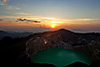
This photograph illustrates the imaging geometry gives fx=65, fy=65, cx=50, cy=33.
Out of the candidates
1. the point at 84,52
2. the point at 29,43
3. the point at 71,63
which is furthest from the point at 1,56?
the point at 84,52

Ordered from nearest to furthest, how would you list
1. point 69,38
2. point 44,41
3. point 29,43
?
point 29,43, point 44,41, point 69,38

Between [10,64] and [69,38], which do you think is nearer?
[10,64]

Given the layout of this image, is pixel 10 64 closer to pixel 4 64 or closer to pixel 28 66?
pixel 4 64

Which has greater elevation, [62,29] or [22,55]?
[62,29]

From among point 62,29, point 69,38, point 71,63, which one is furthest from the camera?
point 62,29

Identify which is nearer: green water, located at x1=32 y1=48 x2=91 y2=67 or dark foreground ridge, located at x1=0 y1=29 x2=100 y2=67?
green water, located at x1=32 y1=48 x2=91 y2=67

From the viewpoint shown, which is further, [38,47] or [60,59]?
[38,47]

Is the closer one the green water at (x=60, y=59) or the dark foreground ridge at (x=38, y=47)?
the green water at (x=60, y=59)

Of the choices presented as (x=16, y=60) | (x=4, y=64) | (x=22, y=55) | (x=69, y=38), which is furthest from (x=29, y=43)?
(x=69, y=38)

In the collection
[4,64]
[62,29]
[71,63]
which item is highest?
[62,29]
